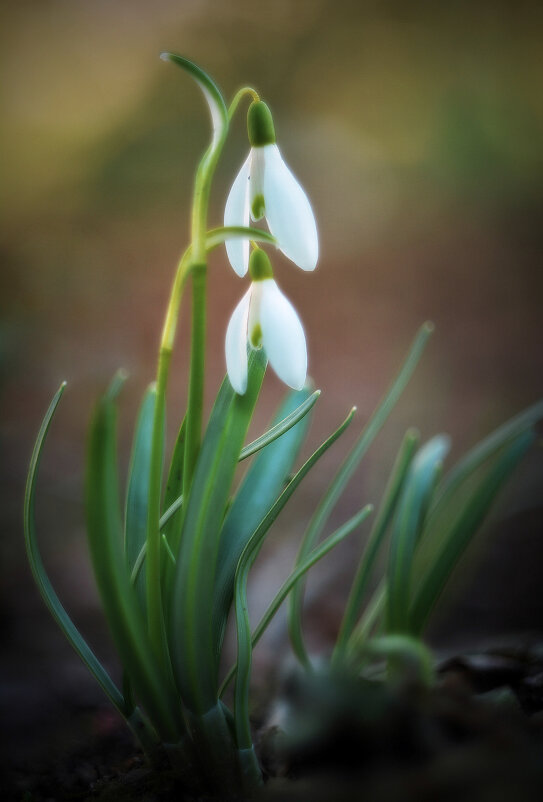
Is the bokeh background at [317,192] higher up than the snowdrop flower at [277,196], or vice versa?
the bokeh background at [317,192]

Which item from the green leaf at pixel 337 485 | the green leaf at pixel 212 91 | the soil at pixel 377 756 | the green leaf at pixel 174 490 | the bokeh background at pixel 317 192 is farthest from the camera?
the bokeh background at pixel 317 192

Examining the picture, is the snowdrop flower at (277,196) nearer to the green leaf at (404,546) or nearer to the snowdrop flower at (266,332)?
the snowdrop flower at (266,332)

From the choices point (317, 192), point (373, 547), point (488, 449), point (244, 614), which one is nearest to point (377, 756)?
point (244, 614)

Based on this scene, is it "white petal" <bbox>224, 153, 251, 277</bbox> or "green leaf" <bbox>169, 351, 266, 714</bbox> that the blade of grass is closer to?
"green leaf" <bbox>169, 351, 266, 714</bbox>

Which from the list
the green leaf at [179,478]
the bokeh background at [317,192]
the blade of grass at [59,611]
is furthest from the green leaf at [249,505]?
the bokeh background at [317,192]

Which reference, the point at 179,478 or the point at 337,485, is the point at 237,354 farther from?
the point at 337,485

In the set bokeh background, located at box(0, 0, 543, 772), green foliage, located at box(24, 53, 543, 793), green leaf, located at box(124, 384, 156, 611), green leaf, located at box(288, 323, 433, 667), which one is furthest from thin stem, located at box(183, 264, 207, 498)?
bokeh background, located at box(0, 0, 543, 772)
